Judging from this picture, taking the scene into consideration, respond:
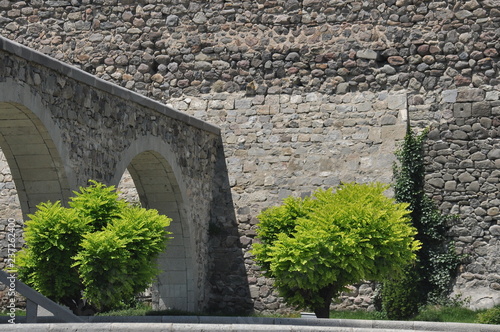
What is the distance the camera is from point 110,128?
1215 cm

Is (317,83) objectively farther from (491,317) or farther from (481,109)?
(491,317)

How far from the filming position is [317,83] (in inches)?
650

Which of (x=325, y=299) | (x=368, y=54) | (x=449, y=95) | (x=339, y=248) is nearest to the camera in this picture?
(x=339, y=248)

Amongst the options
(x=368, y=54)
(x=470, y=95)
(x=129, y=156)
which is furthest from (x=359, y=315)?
(x=129, y=156)

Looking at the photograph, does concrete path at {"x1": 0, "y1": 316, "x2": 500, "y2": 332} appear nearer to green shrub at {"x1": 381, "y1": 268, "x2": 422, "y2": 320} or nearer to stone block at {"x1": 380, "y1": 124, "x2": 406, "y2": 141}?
green shrub at {"x1": 381, "y1": 268, "x2": 422, "y2": 320}

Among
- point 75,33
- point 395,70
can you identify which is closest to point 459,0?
point 395,70

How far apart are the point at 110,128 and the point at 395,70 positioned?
20.1 feet

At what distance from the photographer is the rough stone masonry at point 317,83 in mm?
15844

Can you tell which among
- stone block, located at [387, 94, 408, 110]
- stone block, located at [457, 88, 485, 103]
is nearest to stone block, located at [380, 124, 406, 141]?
stone block, located at [387, 94, 408, 110]

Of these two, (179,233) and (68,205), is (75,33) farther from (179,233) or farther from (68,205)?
(68,205)

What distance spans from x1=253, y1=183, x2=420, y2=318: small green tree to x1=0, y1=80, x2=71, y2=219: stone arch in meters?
3.32

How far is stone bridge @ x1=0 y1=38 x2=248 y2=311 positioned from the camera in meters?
10.4

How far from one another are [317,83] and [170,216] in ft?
12.2

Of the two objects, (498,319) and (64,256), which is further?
(498,319)
